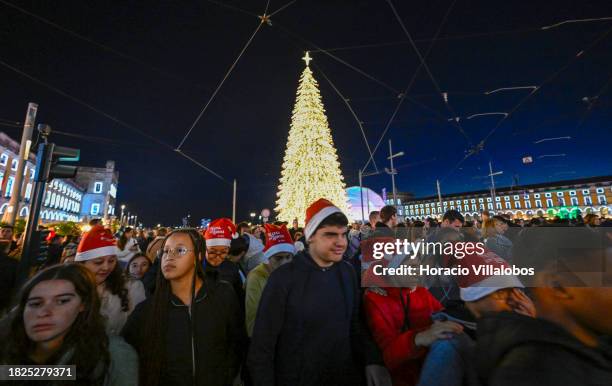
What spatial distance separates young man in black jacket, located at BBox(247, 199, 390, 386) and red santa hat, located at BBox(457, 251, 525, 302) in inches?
35.9

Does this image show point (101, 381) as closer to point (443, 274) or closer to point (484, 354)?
point (484, 354)

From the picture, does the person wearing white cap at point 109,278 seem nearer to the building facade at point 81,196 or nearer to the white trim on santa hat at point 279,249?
the white trim on santa hat at point 279,249

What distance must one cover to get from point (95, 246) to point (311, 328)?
283cm

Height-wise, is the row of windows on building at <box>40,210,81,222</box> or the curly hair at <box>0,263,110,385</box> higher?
the row of windows on building at <box>40,210,81,222</box>

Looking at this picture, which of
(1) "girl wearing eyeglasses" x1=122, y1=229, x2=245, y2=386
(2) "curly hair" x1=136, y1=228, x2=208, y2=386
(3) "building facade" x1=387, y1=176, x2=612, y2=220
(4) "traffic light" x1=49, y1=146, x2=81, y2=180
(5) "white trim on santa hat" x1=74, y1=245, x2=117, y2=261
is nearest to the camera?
(2) "curly hair" x1=136, y1=228, x2=208, y2=386

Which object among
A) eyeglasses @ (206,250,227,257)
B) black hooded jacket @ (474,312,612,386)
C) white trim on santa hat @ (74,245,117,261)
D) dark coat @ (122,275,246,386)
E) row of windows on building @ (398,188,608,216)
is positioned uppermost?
row of windows on building @ (398,188,608,216)

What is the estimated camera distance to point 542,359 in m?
0.98

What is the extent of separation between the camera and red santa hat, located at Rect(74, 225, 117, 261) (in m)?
3.03

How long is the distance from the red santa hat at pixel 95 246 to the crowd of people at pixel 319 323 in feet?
0.06

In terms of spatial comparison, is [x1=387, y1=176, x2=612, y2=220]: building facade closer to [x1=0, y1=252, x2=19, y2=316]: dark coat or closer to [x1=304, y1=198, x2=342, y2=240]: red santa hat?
[x1=304, y1=198, x2=342, y2=240]: red santa hat

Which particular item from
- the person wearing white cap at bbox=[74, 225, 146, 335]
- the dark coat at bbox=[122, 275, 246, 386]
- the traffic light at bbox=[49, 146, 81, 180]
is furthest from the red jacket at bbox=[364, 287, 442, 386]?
the traffic light at bbox=[49, 146, 81, 180]

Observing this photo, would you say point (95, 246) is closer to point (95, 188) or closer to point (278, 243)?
point (278, 243)

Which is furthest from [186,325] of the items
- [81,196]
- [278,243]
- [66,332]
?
[81,196]

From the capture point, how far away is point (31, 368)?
1.54 m
